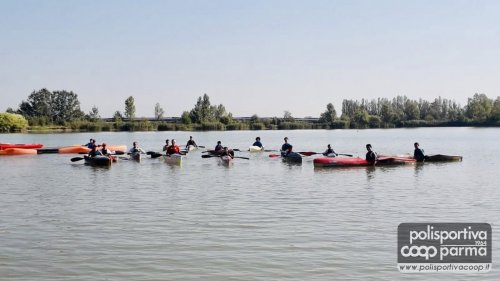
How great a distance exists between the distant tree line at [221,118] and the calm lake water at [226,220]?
8916cm

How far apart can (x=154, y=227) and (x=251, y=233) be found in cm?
245

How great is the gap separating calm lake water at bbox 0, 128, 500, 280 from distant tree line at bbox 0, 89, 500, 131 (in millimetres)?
89165

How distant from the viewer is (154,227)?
14070 millimetres

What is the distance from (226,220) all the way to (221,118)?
117 meters

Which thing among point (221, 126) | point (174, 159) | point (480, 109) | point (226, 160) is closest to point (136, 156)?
point (174, 159)

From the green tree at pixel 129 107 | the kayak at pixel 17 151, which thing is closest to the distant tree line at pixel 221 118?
the green tree at pixel 129 107

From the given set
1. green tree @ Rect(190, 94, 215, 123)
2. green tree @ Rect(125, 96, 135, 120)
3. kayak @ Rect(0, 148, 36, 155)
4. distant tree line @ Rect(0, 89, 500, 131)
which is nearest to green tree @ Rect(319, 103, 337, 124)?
distant tree line @ Rect(0, 89, 500, 131)

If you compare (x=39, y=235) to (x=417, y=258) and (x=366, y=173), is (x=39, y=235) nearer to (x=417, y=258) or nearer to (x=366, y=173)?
(x=417, y=258)

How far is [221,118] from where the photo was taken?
430 feet

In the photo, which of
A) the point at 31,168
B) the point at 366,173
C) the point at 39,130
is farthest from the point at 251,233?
the point at 39,130

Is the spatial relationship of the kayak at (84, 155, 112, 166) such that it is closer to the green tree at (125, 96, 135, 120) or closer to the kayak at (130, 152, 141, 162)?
the kayak at (130, 152, 141, 162)

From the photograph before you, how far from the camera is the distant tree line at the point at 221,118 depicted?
115312 mm

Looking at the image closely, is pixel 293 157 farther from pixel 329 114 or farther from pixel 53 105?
pixel 53 105

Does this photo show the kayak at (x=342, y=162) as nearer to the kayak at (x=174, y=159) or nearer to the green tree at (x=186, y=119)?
the kayak at (x=174, y=159)
